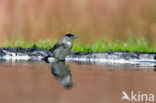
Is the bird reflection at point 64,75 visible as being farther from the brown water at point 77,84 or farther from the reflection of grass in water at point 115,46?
the reflection of grass in water at point 115,46

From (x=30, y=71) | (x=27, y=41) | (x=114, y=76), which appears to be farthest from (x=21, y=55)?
(x=114, y=76)

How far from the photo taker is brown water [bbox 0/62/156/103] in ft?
23.1

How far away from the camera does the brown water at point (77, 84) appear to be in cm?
705

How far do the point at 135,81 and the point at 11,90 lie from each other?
214 cm

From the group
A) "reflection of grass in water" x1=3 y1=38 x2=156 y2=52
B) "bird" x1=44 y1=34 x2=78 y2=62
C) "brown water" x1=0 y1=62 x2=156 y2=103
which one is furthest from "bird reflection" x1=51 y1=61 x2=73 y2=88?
"reflection of grass in water" x1=3 y1=38 x2=156 y2=52

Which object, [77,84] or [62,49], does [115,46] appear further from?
[77,84]

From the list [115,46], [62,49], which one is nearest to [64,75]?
[62,49]

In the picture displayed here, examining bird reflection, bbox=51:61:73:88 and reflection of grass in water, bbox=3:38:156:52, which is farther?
reflection of grass in water, bbox=3:38:156:52

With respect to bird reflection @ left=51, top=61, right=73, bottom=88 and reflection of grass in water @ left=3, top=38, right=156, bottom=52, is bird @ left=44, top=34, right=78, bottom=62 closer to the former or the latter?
reflection of grass in water @ left=3, top=38, right=156, bottom=52

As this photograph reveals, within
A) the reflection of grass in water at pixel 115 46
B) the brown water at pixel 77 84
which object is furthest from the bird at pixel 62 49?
the brown water at pixel 77 84

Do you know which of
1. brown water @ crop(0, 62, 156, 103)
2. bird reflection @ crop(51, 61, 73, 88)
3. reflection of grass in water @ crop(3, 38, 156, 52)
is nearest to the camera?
brown water @ crop(0, 62, 156, 103)

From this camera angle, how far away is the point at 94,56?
1443 cm

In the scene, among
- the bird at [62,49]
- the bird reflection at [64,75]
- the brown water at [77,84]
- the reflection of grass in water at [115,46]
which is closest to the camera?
the brown water at [77,84]

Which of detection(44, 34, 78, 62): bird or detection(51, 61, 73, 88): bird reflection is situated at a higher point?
detection(44, 34, 78, 62): bird
